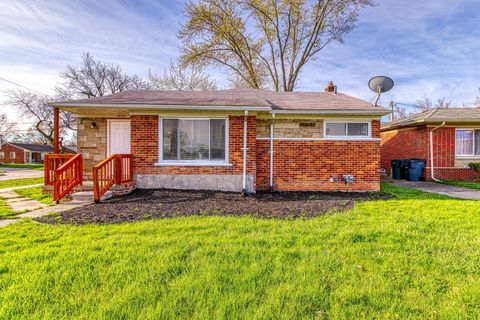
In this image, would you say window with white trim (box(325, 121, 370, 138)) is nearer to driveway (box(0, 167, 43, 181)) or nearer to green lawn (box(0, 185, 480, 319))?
green lawn (box(0, 185, 480, 319))

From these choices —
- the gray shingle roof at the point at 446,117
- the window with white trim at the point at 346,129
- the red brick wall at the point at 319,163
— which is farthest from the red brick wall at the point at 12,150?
the gray shingle roof at the point at 446,117

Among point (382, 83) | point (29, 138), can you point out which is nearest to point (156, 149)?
point (382, 83)

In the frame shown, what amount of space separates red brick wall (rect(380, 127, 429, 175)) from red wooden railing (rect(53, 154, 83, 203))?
14.3 m

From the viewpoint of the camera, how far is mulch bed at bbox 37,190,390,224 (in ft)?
17.6

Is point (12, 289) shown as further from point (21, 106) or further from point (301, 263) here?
point (21, 106)

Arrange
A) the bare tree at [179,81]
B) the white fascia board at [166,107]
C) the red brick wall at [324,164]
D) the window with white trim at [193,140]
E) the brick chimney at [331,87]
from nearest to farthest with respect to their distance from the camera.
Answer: the white fascia board at [166,107] → the window with white trim at [193,140] → the red brick wall at [324,164] → the brick chimney at [331,87] → the bare tree at [179,81]

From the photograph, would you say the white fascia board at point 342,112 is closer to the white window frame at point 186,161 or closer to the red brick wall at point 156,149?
the red brick wall at point 156,149

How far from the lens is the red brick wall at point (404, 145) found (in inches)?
482

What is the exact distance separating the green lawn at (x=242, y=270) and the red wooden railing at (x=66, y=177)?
2.17 m

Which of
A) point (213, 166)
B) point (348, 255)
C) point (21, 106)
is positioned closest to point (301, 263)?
point (348, 255)

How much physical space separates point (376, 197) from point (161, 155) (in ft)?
22.2

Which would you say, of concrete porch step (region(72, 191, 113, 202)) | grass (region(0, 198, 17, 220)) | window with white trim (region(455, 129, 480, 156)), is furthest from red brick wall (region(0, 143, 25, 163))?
window with white trim (region(455, 129, 480, 156))

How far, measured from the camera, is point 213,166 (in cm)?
824

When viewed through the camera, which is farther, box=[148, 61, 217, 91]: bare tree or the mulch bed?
box=[148, 61, 217, 91]: bare tree
